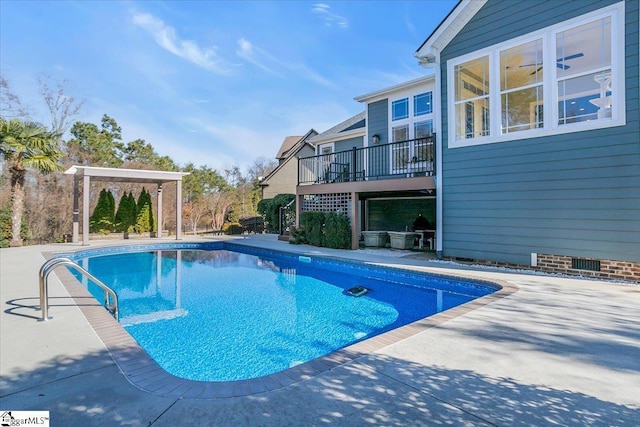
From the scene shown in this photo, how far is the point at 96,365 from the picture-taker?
120 inches

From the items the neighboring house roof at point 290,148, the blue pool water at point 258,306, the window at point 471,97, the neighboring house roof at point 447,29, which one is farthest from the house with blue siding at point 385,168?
the neighboring house roof at point 290,148

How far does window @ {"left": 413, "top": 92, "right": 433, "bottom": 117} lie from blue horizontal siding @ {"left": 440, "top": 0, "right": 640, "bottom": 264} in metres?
2.65

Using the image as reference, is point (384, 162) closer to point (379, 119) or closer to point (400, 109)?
point (379, 119)

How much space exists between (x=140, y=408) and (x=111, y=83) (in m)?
21.9

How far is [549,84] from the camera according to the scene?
7438 mm

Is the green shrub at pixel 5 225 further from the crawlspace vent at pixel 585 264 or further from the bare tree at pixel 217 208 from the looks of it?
the crawlspace vent at pixel 585 264

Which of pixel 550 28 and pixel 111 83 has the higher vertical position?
pixel 111 83

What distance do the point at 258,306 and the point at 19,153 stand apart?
13.3 meters

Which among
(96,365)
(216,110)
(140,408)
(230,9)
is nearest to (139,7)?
(230,9)

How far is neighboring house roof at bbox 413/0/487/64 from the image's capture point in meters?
8.49

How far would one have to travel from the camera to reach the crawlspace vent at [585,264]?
691cm

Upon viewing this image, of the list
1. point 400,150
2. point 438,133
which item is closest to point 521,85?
point 438,133

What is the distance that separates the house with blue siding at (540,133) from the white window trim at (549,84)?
21mm

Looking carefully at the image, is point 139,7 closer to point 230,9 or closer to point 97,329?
point 230,9
